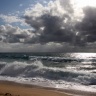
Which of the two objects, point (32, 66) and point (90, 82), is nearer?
point (90, 82)

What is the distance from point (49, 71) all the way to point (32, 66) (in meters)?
4.45

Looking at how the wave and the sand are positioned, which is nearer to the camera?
the sand

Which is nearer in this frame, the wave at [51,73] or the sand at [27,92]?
the sand at [27,92]

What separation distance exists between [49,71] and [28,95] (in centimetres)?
1292

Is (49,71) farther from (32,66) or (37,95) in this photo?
(37,95)

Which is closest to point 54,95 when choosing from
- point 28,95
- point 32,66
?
point 28,95

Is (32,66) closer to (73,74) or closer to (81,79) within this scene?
(73,74)

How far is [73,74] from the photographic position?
68.8 feet

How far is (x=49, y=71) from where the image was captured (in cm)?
2322

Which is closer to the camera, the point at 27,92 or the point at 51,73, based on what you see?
the point at 27,92

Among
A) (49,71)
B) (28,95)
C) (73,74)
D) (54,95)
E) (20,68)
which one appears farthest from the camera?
(20,68)

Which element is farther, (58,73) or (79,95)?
(58,73)

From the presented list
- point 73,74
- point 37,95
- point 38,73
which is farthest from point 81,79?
point 37,95

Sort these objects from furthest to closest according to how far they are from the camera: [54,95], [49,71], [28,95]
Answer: [49,71] → [54,95] → [28,95]
